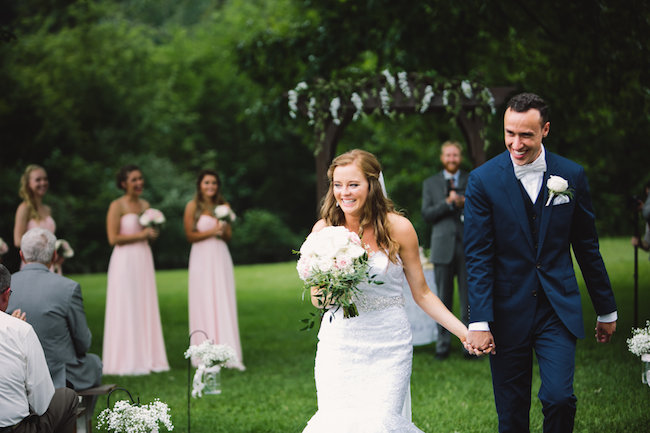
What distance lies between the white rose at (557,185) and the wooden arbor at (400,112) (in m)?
4.62

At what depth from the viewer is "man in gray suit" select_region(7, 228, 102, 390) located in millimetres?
5492

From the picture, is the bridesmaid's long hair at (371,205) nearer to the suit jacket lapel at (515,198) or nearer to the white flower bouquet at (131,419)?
the suit jacket lapel at (515,198)

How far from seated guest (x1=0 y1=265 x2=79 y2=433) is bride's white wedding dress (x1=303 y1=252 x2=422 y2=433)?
1497 mm

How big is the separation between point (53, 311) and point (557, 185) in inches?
139

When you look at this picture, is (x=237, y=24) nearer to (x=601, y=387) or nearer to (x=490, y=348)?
(x=601, y=387)

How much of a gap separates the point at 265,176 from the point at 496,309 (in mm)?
34447

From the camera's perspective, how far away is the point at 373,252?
462cm

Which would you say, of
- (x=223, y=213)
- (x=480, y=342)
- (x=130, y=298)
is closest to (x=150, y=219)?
(x=223, y=213)

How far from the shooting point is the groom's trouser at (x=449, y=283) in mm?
9250

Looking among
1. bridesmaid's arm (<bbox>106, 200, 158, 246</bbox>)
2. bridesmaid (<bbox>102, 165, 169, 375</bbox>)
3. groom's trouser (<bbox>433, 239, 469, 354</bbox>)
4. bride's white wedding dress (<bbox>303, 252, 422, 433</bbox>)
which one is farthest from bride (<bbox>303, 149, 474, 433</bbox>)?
bridesmaid (<bbox>102, 165, 169, 375</bbox>)

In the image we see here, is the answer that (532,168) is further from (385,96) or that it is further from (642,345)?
(385,96)

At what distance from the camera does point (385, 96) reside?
349 inches

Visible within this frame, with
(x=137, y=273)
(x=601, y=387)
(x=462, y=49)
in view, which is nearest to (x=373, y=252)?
(x=601, y=387)

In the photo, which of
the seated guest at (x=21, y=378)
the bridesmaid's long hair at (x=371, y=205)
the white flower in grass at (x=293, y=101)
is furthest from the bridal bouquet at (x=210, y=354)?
the white flower in grass at (x=293, y=101)
